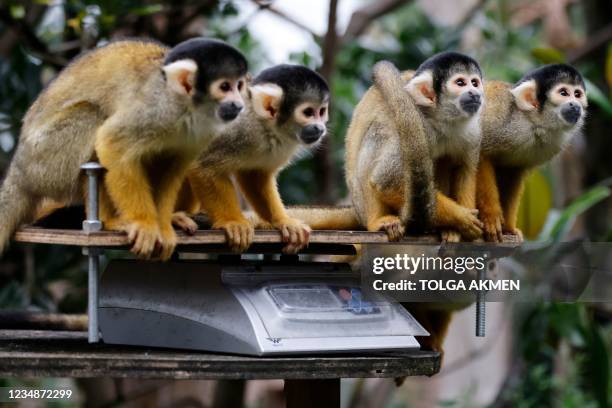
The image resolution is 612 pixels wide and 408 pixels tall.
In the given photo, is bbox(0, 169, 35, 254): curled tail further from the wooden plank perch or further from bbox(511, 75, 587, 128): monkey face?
bbox(511, 75, 587, 128): monkey face

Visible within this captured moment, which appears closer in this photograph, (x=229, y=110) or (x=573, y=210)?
(x=229, y=110)

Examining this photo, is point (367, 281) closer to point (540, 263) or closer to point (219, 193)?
point (219, 193)

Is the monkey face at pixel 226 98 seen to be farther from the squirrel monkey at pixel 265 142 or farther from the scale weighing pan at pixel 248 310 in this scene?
the scale weighing pan at pixel 248 310

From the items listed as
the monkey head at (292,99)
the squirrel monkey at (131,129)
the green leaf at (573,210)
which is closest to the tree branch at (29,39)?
the squirrel monkey at (131,129)

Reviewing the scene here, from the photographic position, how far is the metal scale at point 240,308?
2846 mm

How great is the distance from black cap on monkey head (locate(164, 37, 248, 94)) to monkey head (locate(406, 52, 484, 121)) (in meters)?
1.00

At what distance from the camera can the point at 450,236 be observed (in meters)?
3.56

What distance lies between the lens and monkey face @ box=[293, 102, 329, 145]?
3582mm

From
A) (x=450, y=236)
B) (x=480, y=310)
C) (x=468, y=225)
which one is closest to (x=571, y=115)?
(x=468, y=225)

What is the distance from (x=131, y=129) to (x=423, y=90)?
136 centimetres

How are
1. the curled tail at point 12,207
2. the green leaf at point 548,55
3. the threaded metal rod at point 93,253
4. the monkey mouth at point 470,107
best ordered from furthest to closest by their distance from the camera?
the green leaf at point 548,55
the monkey mouth at point 470,107
the curled tail at point 12,207
the threaded metal rod at point 93,253

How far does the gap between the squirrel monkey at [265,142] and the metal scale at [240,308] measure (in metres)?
0.32

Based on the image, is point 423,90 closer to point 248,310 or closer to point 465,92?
point 465,92

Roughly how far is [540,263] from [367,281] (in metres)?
2.47
